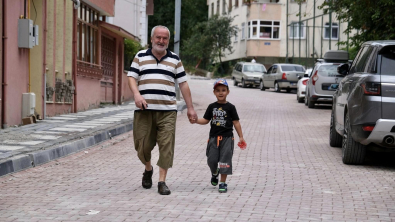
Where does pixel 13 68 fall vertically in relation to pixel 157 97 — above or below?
above

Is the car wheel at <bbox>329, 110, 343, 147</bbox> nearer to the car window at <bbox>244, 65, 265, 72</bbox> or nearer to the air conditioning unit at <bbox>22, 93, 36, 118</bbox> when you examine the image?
the air conditioning unit at <bbox>22, 93, 36, 118</bbox>

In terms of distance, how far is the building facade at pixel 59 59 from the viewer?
46.5 ft

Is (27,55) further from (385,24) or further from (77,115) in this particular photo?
(385,24)

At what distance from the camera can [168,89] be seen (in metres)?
7.46

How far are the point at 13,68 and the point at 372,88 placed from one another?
803 cm

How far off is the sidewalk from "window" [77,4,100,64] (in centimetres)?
→ 358

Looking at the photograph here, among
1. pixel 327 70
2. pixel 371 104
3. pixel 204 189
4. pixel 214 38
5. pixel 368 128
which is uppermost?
pixel 214 38

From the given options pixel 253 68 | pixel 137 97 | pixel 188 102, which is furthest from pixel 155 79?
pixel 253 68

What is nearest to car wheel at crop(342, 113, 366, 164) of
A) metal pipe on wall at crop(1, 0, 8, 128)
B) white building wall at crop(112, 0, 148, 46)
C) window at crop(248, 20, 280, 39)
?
metal pipe on wall at crop(1, 0, 8, 128)

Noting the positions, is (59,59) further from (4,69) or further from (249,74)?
(249,74)

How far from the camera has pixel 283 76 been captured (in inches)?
1421

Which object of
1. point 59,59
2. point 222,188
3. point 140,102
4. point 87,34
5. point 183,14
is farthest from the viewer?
point 183,14

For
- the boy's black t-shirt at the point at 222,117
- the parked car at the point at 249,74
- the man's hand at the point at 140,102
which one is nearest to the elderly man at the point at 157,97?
the man's hand at the point at 140,102

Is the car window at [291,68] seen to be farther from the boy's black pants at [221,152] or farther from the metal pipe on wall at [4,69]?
the boy's black pants at [221,152]
